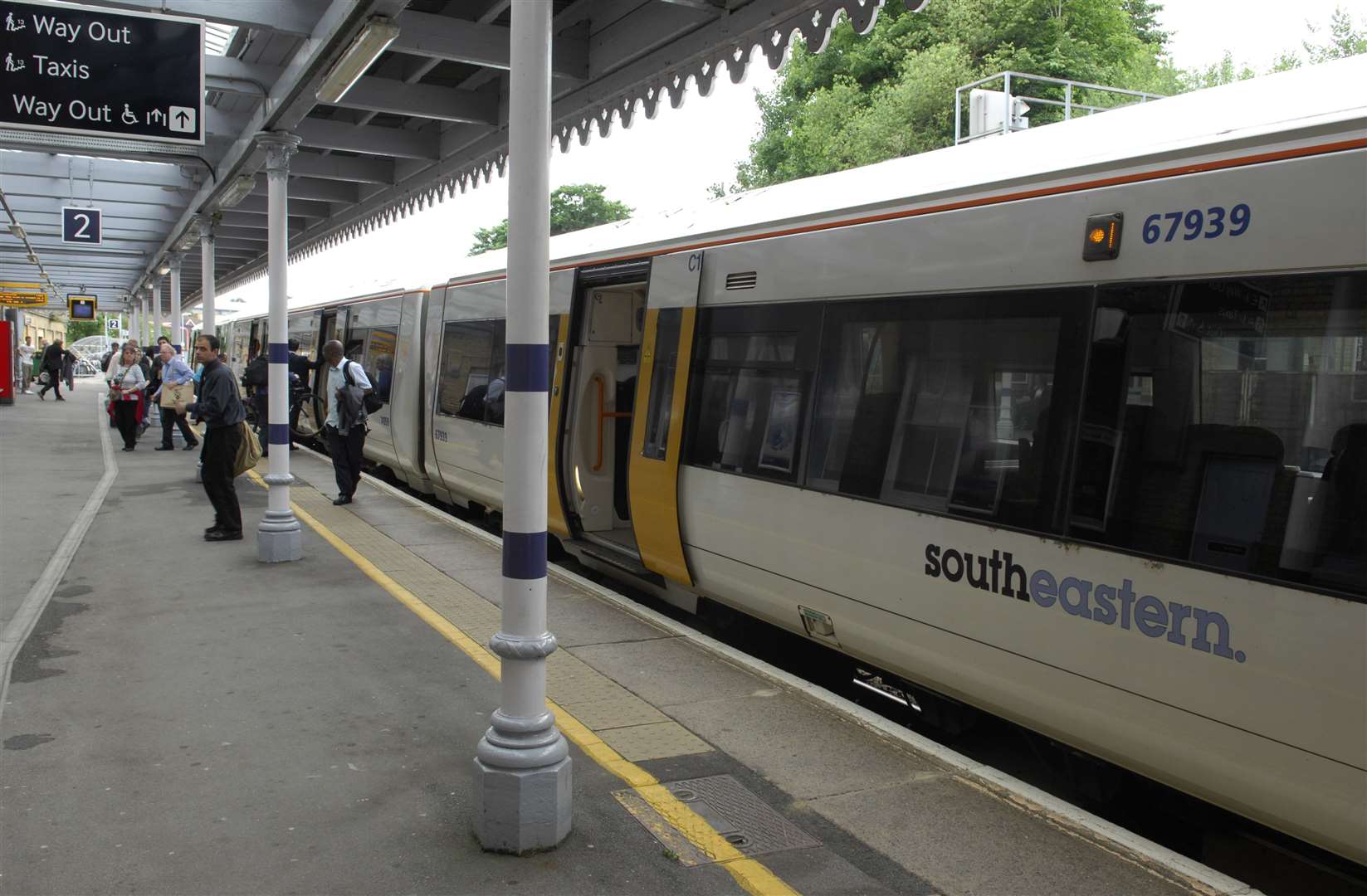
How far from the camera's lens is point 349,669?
18.7ft

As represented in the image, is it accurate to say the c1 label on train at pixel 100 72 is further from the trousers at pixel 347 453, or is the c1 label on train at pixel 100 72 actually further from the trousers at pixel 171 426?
the trousers at pixel 171 426

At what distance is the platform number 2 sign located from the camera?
1488 centimetres

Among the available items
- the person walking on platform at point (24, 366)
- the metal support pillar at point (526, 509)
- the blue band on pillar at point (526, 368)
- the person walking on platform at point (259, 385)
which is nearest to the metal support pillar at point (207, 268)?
the person walking on platform at point (259, 385)

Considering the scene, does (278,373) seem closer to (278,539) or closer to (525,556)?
(278,539)

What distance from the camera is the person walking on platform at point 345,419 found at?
1114 cm

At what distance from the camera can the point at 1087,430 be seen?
4.13 m

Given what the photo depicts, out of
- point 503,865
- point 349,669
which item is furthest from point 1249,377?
point 349,669

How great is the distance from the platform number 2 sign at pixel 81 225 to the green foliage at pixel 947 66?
23.3 meters

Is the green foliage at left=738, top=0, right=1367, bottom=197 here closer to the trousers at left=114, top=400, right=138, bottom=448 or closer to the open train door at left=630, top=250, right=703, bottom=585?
the trousers at left=114, top=400, right=138, bottom=448

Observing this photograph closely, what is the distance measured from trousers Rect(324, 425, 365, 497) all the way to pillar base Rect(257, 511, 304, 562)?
286 centimetres

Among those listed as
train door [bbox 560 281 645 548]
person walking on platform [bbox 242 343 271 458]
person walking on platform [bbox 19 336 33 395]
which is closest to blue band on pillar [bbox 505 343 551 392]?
train door [bbox 560 281 645 548]

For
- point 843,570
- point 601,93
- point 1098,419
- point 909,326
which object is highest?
point 601,93

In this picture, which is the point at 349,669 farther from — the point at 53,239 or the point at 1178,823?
the point at 53,239

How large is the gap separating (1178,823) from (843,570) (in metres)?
1.85
